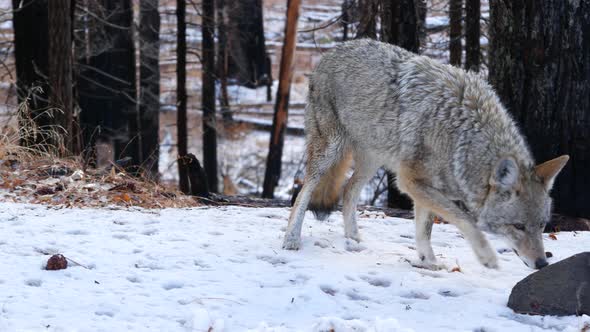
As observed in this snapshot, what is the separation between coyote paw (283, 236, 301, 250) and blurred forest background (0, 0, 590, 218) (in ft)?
10.1

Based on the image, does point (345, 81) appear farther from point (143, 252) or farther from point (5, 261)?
point (5, 261)

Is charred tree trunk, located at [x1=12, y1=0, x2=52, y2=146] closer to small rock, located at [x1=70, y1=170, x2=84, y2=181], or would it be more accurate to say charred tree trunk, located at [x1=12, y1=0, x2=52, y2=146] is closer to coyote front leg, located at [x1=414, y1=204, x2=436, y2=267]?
small rock, located at [x1=70, y1=170, x2=84, y2=181]

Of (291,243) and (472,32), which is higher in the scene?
(472,32)

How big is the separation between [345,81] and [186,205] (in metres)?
2.83

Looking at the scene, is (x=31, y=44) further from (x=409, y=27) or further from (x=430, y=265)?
(x=430, y=265)

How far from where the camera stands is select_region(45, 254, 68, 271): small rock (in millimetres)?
4887

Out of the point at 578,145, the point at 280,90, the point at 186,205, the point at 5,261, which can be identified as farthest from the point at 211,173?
the point at 5,261

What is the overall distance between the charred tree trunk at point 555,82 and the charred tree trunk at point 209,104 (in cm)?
1224

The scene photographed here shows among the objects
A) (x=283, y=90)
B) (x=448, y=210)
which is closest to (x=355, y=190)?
(x=448, y=210)

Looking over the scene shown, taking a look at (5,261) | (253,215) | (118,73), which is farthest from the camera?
(118,73)

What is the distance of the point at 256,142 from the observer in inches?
918

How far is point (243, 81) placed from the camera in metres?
25.0

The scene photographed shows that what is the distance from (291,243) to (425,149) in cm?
133

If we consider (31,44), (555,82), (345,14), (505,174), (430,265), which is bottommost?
(430,265)
